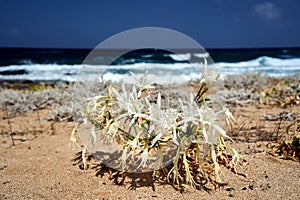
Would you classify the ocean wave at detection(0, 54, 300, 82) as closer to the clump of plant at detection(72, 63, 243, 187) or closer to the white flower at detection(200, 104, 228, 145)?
the clump of plant at detection(72, 63, 243, 187)

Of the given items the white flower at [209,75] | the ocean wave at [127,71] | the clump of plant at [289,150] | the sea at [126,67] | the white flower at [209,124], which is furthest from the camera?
the sea at [126,67]

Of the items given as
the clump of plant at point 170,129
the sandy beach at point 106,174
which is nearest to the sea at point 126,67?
the sandy beach at point 106,174

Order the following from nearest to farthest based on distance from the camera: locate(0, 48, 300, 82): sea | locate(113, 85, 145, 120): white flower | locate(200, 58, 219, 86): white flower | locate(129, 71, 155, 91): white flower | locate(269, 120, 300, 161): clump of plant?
locate(113, 85, 145, 120): white flower
locate(200, 58, 219, 86): white flower
locate(129, 71, 155, 91): white flower
locate(269, 120, 300, 161): clump of plant
locate(0, 48, 300, 82): sea

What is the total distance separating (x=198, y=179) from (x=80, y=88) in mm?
3502

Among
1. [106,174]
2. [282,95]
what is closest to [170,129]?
[106,174]

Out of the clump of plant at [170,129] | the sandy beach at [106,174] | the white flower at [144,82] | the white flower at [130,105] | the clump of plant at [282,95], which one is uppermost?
the white flower at [144,82]

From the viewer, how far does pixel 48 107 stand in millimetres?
5105

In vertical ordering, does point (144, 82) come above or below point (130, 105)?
above

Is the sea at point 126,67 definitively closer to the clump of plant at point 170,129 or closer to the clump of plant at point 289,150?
A: the clump of plant at point 289,150

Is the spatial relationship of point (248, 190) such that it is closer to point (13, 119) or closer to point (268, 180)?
point (268, 180)

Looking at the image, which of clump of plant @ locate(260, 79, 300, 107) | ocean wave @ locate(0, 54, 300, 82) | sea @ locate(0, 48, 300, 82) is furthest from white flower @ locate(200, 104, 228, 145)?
ocean wave @ locate(0, 54, 300, 82)

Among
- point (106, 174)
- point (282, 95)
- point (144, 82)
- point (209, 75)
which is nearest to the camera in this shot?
point (209, 75)

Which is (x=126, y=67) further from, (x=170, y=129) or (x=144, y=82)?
(x=170, y=129)

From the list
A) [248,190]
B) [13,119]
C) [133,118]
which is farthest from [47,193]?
[13,119]
